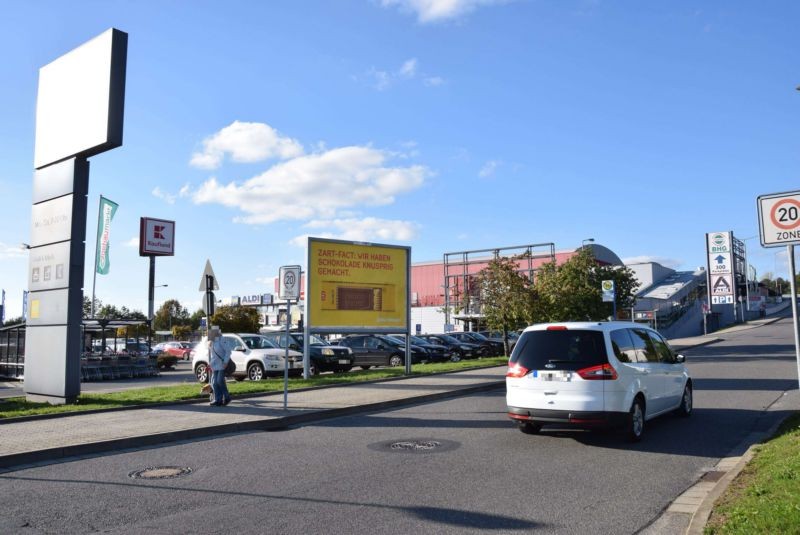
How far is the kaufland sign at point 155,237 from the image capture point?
46938 mm

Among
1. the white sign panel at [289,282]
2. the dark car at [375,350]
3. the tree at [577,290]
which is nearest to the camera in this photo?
the white sign panel at [289,282]

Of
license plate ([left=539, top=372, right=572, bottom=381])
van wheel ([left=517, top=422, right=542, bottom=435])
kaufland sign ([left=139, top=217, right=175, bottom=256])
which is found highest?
kaufland sign ([left=139, top=217, right=175, bottom=256])

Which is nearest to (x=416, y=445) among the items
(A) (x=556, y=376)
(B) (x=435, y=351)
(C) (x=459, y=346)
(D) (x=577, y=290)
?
(A) (x=556, y=376)

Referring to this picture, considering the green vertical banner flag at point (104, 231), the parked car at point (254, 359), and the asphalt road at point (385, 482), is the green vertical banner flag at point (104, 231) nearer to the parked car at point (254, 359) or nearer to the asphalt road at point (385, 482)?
the parked car at point (254, 359)

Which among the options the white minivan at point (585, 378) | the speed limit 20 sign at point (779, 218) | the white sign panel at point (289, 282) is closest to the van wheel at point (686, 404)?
the white minivan at point (585, 378)

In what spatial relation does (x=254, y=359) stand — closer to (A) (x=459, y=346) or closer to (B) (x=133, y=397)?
(B) (x=133, y=397)

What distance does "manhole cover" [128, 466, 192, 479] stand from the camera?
296 inches

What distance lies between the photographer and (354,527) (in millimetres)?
5441

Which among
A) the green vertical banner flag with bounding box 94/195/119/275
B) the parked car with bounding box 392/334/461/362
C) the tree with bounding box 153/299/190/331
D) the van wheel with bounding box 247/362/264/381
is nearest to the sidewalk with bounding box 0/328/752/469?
the van wheel with bounding box 247/362/264/381

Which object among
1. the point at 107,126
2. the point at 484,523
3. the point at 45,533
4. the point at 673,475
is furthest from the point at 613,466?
the point at 107,126

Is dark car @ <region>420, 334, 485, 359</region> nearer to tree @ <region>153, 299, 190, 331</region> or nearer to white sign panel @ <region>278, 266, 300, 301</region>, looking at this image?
white sign panel @ <region>278, 266, 300, 301</region>

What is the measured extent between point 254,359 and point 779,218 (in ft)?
51.7

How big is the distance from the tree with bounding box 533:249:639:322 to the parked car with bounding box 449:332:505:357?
4325 mm

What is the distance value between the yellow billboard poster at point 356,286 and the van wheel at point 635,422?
526 inches
